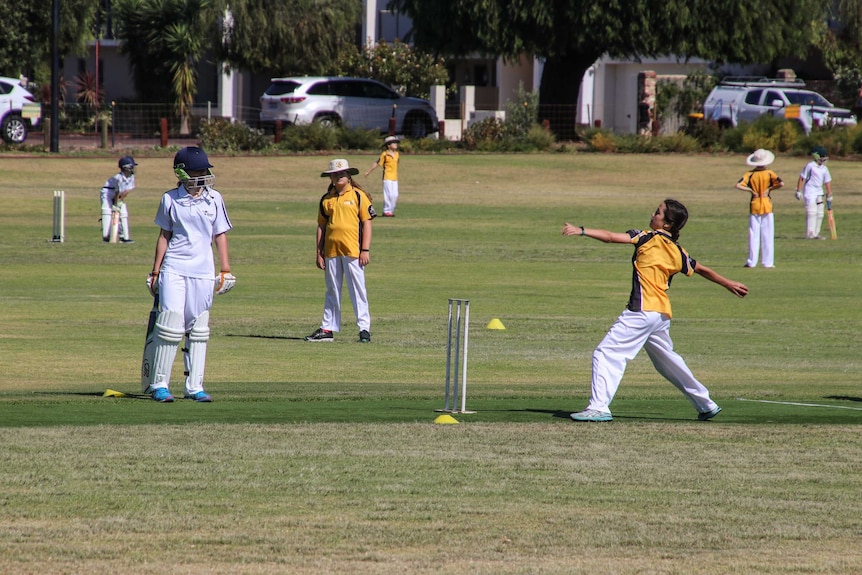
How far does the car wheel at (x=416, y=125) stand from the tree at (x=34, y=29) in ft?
53.1

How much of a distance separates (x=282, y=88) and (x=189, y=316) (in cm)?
3961

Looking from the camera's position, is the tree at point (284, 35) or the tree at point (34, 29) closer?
the tree at point (34, 29)

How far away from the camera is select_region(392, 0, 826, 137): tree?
47.0 meters

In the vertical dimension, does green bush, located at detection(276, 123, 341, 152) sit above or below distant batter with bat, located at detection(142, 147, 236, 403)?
above

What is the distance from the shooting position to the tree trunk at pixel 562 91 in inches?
2021

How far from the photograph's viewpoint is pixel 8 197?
3575 cm

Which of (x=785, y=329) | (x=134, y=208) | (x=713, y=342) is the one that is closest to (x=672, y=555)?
(x=713, y=342)

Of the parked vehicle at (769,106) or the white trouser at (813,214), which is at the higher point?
the parked vehicle at (769,106)

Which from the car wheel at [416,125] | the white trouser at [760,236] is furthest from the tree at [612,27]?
the white trouser at [760,236]

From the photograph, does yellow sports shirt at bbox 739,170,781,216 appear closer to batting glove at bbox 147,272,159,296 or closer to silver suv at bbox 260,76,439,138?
batting glove at bbox 147,272,159,296

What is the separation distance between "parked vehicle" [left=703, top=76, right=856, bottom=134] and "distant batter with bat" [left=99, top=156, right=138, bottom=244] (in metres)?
28.8

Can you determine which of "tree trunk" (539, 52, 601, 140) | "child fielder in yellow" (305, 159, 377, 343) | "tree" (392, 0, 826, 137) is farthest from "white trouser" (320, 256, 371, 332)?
"tree trunk" (539, 52, 601, 140)

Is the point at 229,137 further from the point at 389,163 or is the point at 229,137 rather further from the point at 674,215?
the point at 674,215

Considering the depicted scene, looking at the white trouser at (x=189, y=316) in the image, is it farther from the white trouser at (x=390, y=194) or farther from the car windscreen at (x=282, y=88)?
the car windscreen at (x=282, y=88)
